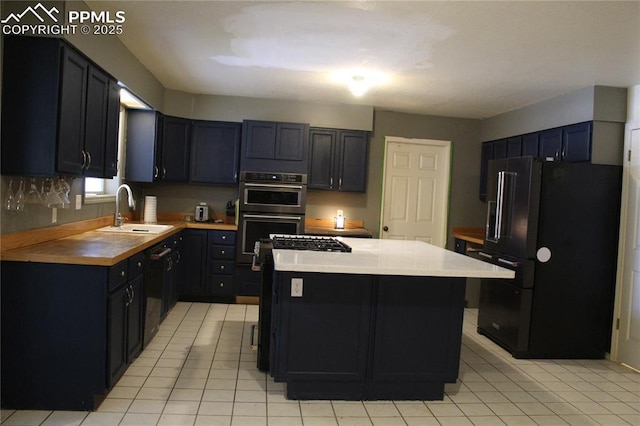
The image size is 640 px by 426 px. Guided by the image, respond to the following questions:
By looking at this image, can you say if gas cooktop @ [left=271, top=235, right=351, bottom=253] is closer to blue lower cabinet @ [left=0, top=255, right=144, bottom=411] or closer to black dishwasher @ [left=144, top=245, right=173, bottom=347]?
black dishwasher @ [left=144, top=245, right=173, bottom=347]

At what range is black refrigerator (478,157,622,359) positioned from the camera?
3916 mm

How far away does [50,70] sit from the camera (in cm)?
253

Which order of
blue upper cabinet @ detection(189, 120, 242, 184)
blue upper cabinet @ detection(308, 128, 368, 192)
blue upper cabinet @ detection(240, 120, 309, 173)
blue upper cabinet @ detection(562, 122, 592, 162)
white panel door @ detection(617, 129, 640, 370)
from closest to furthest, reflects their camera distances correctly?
white panel door @ detection(617, 129, 640, 370) → blue upper cabinet @ detection(562, 122, 592, 162) → blue upper cabinet @ detection(240, 120, 309, 173) → blue upper cabinet @ detection(189, 120, 242, 184) → blue upper cabinet @ detection(308, 128, 368, 192)

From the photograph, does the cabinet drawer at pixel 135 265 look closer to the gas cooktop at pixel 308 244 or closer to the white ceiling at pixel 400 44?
the gas cooktop at pixel 308 244

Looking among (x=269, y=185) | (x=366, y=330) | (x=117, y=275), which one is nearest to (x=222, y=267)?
(x=269, y=185)

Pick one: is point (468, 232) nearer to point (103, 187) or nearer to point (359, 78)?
point (359, 78)

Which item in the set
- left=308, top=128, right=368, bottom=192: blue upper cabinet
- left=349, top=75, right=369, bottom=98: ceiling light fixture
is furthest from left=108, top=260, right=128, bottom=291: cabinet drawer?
left=308, top=128, right=368, bottom=192: blue upper cabinet

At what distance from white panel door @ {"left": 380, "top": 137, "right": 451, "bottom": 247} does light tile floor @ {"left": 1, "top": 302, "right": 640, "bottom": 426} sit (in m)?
2.16

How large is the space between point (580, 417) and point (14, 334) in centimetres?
349

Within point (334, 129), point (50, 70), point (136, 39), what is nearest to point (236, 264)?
point (334, 129)

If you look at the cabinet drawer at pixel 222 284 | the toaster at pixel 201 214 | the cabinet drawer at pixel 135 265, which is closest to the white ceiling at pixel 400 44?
the toaster at pixel 201 214

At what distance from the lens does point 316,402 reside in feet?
9.41

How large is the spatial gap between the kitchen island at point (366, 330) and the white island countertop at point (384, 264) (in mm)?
20

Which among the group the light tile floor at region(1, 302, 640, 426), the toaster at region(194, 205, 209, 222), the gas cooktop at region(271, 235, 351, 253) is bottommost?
the light tile floor at region(1, 302, 640, 426)
